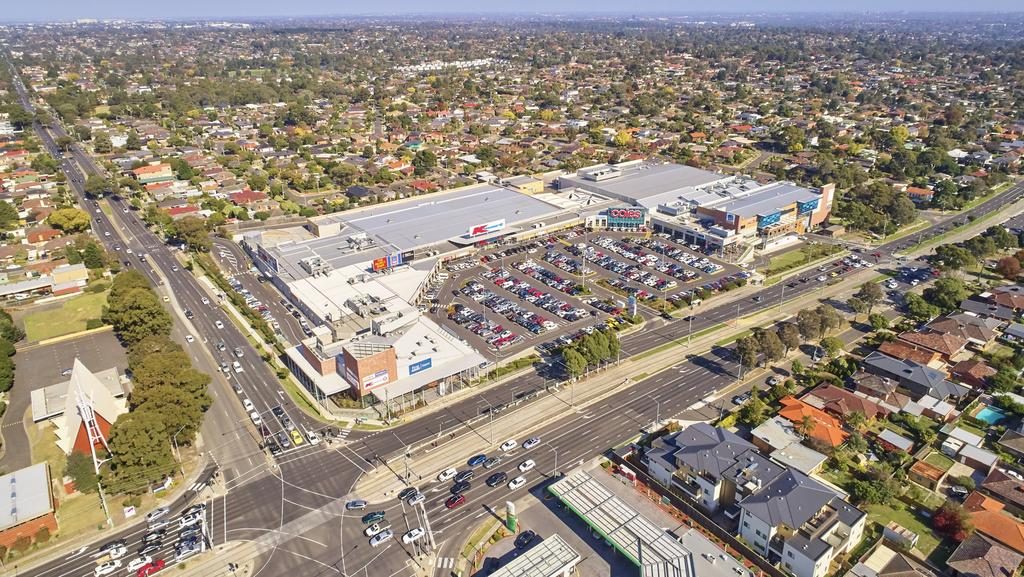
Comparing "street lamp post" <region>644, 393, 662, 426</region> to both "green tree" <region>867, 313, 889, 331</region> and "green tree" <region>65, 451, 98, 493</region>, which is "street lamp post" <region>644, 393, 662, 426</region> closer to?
"green tree" <region>867, 313, 889, 331</region>

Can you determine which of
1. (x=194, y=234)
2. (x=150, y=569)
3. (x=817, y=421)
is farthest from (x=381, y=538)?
(x=194, y=234)

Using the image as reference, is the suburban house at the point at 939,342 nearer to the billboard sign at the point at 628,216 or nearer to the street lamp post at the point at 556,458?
the street lamp post at the point at 556,458

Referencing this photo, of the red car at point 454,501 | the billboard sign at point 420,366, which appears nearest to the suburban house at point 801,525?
the red car at point 454,501

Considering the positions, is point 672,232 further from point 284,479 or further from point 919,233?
point 284,479

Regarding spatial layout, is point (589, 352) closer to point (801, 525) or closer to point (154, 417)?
point (801, 525)

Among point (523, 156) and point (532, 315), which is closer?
point (532, 315)

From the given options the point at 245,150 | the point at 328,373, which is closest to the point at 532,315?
the point at 328,373
